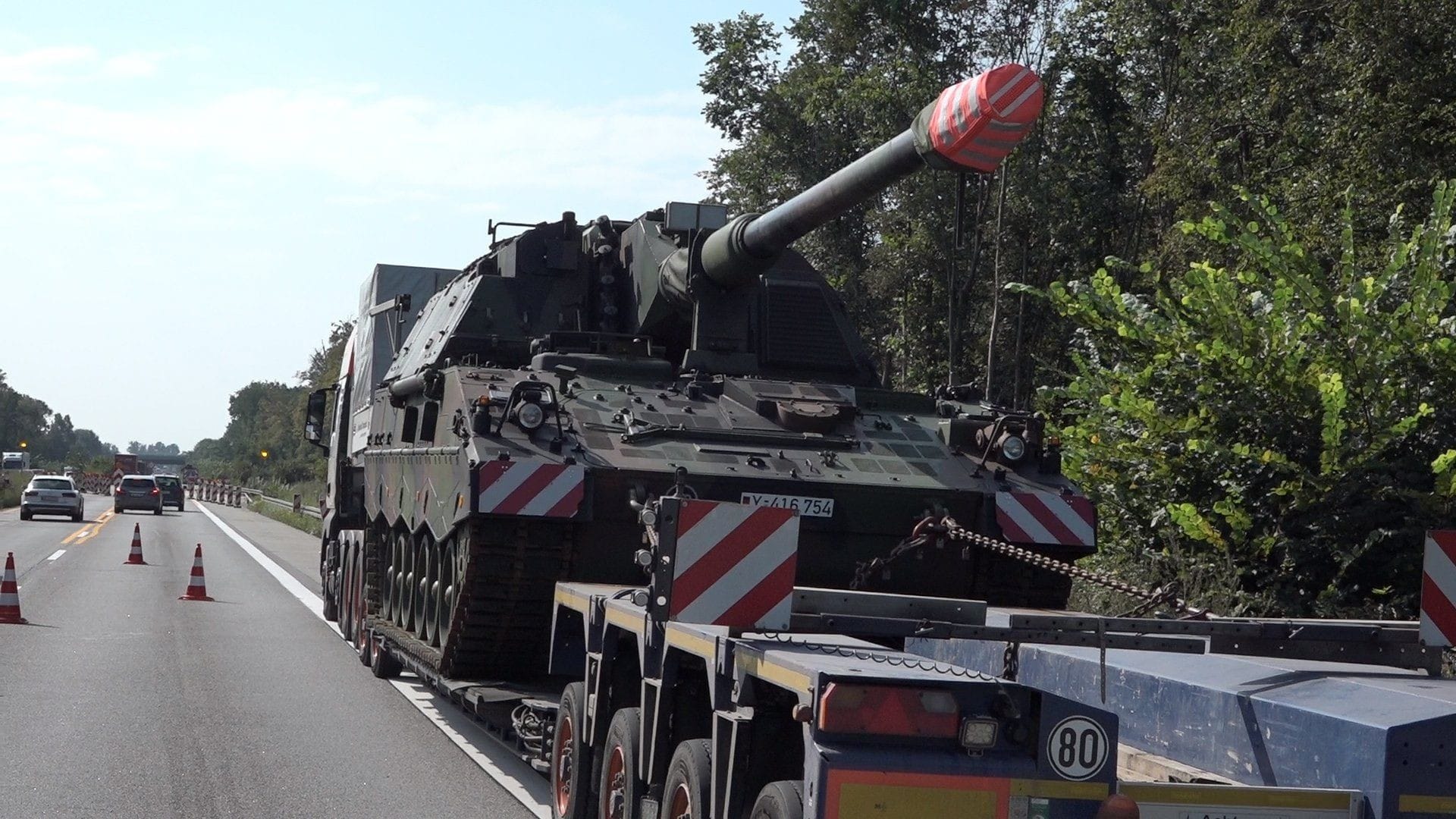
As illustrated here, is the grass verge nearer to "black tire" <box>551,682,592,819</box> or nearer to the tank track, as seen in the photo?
the tank track

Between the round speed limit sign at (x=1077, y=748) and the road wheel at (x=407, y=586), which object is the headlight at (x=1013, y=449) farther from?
the round speed limit sign at (x=1077, y=748)

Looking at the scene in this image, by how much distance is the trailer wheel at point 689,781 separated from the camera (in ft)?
17.4

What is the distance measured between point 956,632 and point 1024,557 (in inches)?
56.0

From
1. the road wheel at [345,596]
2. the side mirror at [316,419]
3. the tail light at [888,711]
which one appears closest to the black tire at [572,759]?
the tail light at [888,711]

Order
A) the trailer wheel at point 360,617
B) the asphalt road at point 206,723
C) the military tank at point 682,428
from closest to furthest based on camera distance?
the asphalt road at point 206,723 → the military tank at point 682,428 → the trailer wheel at point 360,617

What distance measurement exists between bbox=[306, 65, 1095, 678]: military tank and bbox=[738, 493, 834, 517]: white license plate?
0.03 feet

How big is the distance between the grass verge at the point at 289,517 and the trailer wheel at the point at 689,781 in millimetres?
27677

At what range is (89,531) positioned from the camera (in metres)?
38.9

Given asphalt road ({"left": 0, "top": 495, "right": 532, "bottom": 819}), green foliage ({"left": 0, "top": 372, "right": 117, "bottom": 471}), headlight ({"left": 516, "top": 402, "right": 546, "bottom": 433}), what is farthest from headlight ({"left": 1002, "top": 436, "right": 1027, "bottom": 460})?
green foliage ({"left": 0, "top": 372, "right": 117, "bottom": 471})

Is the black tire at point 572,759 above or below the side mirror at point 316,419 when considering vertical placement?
below

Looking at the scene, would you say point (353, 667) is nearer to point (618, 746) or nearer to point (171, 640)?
point (171, 640)

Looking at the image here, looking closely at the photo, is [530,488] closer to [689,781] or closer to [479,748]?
[479,748]

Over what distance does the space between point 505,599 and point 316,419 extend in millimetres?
10188

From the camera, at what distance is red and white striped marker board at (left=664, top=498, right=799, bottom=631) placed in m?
5.27
